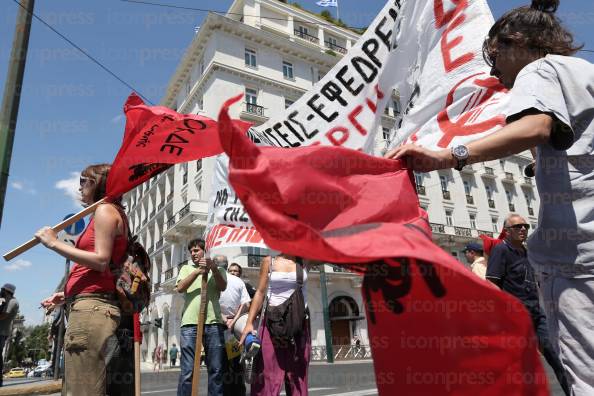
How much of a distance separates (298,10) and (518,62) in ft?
118

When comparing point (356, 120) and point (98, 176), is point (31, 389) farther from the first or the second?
point (356, 120)

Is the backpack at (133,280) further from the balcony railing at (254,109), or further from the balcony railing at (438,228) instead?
the balcony railing at (438,228)

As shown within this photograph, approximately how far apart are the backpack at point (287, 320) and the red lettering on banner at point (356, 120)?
136cm

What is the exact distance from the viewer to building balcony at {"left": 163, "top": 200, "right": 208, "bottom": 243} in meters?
28.7

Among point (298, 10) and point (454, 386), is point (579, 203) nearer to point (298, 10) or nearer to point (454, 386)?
point (454, 386)


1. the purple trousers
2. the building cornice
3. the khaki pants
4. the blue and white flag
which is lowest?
the purple trousers

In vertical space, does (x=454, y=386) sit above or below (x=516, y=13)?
below

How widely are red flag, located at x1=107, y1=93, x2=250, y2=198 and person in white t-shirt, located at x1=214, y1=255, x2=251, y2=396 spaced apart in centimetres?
161

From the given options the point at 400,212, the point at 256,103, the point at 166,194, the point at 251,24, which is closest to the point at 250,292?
the point at 400,212

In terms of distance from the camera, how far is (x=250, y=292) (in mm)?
5938

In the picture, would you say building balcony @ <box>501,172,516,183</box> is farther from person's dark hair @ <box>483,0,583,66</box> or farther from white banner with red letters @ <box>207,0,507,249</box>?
person's dark hair @ <box>483,0,583,66</box>

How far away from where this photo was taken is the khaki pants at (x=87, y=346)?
8.42 ft

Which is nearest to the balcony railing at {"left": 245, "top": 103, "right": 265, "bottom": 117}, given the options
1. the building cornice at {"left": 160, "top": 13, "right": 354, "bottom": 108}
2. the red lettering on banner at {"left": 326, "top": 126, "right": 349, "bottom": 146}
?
the building cornice at {"left": 160, "top": 13, "right": 354, "bottom": 108}

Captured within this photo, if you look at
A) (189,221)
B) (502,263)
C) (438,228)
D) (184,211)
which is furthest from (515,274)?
(438,228)
